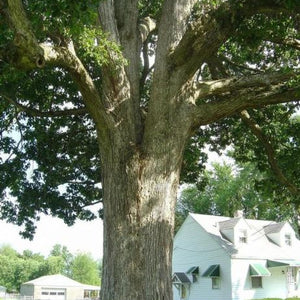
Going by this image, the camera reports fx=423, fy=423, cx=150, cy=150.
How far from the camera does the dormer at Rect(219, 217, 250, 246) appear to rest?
89.6 ft

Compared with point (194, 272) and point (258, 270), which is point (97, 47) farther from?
point (194, 272)

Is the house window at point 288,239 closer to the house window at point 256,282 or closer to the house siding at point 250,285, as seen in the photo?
the house siding at point 250,285

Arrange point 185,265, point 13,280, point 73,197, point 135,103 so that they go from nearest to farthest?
point 135,103 < point 73,197 < point 185,265 < point 13,280

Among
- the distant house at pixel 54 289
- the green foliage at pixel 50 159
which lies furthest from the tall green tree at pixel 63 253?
the green foliage at pixel 50 159

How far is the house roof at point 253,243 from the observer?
2650 centimetres

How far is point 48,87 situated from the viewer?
10484mm

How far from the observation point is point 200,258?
91.1 ft

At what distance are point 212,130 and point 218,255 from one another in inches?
600

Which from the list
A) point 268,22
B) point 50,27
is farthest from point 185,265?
point 50,27

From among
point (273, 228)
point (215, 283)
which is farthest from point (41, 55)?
point (273, 228)

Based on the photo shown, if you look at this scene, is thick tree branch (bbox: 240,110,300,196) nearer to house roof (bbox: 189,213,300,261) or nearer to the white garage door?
house roof (bbox: 189,213,300,261)

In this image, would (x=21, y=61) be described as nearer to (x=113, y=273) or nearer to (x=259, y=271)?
(x=113, y=273)

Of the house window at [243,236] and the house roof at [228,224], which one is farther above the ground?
the house roof at [228,224]

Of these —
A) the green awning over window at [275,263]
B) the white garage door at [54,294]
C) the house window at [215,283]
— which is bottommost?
the white garage door at [54,294]
